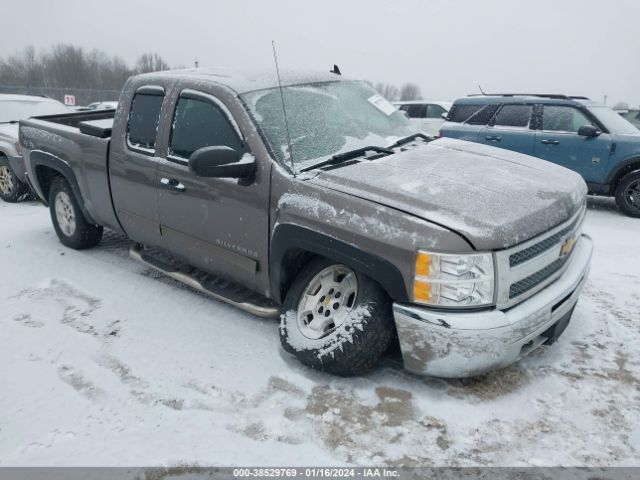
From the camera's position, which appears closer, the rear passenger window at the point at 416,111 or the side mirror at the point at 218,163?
the side mirror at the point at 218,163

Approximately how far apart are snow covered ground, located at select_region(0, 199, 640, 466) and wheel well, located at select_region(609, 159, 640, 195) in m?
4.34

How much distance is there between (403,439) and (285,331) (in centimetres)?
102

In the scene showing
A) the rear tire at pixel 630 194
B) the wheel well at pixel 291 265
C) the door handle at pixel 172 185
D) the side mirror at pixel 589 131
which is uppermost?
the side mirror at pixel 589 131

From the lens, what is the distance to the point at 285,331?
10.9 ft

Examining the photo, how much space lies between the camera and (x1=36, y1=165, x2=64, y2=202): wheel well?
18.3 feet

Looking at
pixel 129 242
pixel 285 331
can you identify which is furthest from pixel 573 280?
pixel 129 242

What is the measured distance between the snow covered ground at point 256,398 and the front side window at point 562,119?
473 cm

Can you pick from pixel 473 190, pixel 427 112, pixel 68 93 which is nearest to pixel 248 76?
pixel 473 190

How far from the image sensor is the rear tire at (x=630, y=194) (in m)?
7.81

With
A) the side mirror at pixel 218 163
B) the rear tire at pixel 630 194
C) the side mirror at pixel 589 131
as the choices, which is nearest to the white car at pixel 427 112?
the side mirror at pixel 589 131

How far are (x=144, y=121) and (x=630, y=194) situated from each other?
280 inches

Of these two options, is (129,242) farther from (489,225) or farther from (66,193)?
(489,225)

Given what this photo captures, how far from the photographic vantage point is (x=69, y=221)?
553 cm

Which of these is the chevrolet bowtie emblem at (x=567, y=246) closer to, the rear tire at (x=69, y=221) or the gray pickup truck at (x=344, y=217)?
the gray pickup truck at (x=344, y=217)
